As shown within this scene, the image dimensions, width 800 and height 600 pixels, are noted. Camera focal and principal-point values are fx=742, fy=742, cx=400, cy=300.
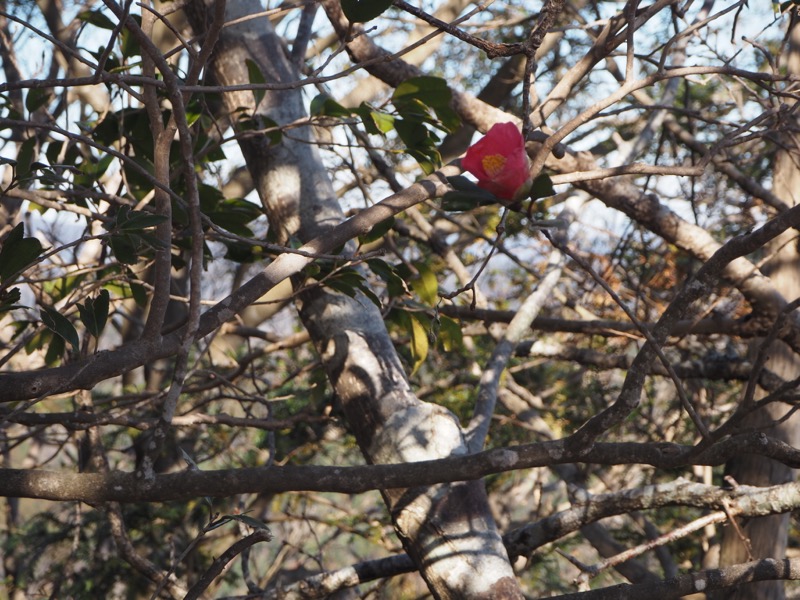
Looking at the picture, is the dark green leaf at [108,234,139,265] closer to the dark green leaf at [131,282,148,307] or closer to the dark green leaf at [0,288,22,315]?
the dark green leaf at [0,288,22,315]

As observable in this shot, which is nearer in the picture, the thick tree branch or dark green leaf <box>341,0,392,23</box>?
the thick tree branch

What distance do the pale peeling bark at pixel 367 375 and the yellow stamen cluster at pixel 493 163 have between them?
0.46 m

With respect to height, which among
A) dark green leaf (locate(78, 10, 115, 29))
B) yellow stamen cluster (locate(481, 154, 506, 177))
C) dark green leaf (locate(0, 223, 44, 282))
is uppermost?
dark green leaf (locate(78, 10, 115, 29))

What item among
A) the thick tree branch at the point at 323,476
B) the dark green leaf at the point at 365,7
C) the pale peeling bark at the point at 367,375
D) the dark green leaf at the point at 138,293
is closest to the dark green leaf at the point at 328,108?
the pale peeling bark at the point at 367,375

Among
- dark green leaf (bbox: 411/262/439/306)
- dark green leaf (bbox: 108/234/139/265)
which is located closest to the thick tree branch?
dark green leaf (bbox: 108/234/139/265)

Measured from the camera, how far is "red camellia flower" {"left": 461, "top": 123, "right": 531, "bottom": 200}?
880 millimetres

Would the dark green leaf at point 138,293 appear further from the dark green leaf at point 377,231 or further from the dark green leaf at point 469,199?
the dark green leaf at point 469,199

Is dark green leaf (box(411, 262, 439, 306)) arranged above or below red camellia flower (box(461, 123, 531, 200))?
above

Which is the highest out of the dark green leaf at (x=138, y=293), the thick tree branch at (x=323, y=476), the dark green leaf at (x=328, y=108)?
the dark green leaf at (x=328, y=108)

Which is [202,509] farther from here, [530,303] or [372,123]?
[372,123]

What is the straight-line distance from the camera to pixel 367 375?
143 centimetres

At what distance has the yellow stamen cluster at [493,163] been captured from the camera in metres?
0.89

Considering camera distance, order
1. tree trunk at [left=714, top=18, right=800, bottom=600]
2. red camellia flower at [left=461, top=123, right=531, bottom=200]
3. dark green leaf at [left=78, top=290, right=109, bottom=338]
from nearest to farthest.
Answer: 1. red camellia flower at [left=461, top=123, right=531, bottom=200]
2. dark green leaf at [left=78, top=290, right=109, bottom=338]
3. tree trunk at [left=714, top=18, right=800, bottom=600]

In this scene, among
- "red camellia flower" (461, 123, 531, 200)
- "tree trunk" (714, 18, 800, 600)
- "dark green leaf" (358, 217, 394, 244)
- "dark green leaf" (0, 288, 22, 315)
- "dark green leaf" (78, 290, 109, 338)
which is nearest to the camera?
"red camellia flower" (461, 123, 531, 200)
